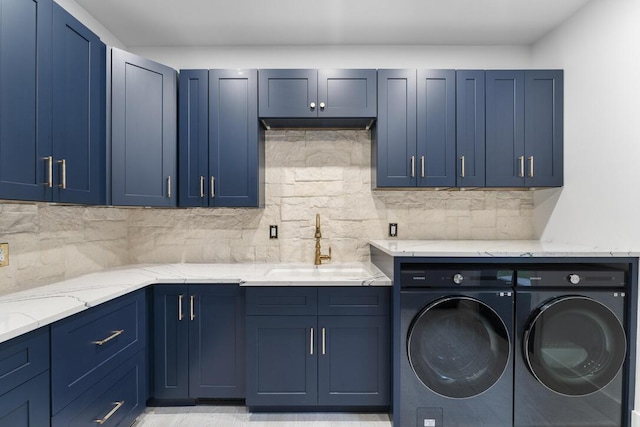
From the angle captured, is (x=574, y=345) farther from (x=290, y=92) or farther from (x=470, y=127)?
(x=290, y=92)

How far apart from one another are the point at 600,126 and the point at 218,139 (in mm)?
2583

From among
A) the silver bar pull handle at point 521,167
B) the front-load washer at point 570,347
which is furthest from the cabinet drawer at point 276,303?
the silver bar pull handle at point 521,167

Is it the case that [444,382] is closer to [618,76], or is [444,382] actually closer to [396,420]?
[396,420]

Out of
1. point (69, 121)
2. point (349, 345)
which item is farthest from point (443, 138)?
point (69, 121)

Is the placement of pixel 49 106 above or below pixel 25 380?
above

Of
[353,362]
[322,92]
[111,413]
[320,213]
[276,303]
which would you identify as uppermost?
[322,92]

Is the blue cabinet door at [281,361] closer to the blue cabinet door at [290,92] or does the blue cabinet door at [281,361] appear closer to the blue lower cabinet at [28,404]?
the blue lower cabinet at [28,404]

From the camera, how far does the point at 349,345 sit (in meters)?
2.15

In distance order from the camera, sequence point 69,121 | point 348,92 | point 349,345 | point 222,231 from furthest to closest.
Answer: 1. point 222,231
2. point 348,92
3. point 349,345
4. point 69,121

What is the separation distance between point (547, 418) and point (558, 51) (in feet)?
8.31

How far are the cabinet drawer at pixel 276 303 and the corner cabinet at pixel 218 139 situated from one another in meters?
0.69

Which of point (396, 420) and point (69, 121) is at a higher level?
point (69, 121)

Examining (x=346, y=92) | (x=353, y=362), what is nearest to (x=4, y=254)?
(x=353, y=362)

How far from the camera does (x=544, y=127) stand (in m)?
2.50
